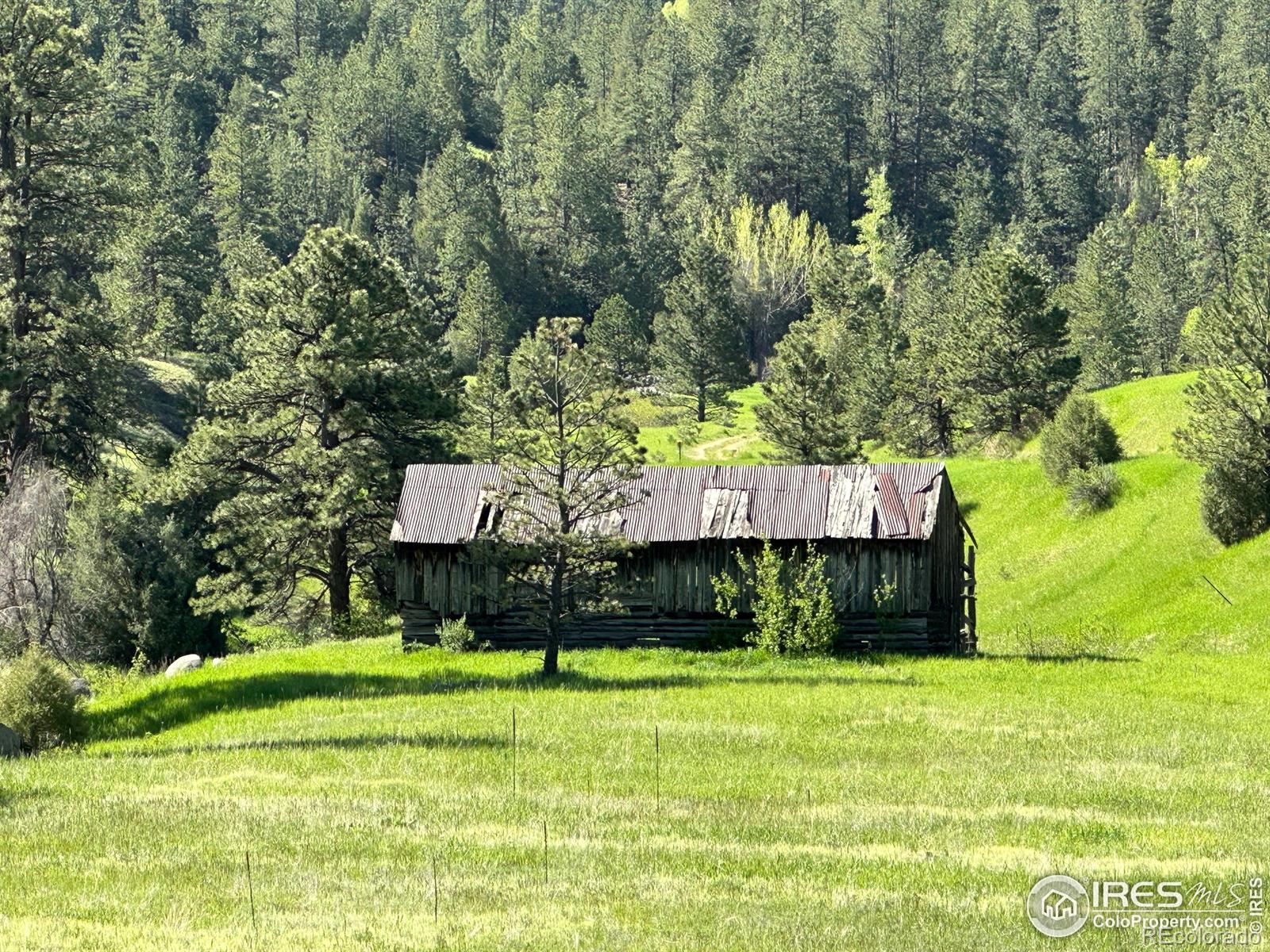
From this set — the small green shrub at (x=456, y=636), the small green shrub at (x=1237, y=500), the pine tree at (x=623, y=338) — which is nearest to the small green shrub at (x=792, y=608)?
the small green shrub at (x=456, y=636)

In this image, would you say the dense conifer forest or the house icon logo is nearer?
the house icon logo

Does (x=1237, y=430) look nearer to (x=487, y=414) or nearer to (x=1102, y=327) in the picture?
(x=487, y=414)

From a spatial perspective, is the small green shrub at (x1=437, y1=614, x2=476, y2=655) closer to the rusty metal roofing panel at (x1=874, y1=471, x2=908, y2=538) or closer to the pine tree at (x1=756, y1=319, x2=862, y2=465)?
the rusty metal roofing panel at (x1=874, y1=471, x2=908, y2=538)

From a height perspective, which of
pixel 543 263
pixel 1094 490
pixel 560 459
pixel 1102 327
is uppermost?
pixel 543 263

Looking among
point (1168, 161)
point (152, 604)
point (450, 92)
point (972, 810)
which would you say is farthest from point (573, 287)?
point (972, 810)

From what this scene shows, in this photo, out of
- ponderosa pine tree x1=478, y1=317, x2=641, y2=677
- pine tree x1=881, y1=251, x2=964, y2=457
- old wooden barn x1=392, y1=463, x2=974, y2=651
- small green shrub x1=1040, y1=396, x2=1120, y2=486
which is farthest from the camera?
pine tree x1=881, y1=251, x2=964, y2=457

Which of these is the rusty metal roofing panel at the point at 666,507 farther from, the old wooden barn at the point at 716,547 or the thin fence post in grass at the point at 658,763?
the thin fence post in grass at the point at 658,763

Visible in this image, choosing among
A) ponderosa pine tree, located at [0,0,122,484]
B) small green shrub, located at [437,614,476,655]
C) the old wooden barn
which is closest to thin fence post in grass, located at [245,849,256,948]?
the old wooden barn

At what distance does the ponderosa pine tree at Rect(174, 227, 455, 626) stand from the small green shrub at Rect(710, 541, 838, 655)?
1369cm

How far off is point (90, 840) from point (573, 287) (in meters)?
130

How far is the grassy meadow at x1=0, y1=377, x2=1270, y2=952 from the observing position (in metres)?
16.2

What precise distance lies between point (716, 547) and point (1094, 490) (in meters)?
22.8

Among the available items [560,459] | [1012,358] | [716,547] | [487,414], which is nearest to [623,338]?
[487,414]

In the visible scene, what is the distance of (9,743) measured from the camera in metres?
29.6
